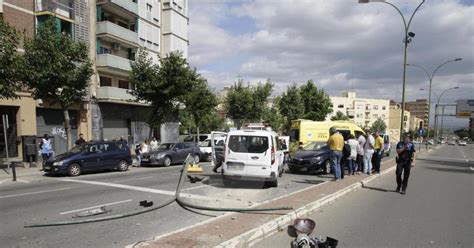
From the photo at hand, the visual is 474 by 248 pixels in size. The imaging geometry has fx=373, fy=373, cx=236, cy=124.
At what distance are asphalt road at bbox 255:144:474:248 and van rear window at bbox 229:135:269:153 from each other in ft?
9.67

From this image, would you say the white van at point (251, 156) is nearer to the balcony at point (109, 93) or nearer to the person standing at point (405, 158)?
the person standing at point (405, 158)

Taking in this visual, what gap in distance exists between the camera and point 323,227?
699 cm

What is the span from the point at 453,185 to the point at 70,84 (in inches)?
679

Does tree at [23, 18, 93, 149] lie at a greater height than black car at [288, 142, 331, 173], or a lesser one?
greater

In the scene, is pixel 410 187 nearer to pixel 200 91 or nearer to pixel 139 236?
pixel 139 236

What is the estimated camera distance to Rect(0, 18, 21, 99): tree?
48.4 ft

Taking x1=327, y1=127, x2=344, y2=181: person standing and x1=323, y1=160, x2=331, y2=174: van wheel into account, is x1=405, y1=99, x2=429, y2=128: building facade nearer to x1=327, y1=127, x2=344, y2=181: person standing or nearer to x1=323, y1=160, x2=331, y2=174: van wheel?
x1=323, y1=160, x2=331, y2=174: van wheel

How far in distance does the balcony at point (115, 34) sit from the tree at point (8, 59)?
46.6ft

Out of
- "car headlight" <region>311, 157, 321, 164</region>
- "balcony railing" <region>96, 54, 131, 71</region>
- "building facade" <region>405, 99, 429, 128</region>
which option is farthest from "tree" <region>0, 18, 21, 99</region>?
"building facade" <region>405, 99, 429, 128</region>

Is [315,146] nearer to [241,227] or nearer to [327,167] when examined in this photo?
[327,167]

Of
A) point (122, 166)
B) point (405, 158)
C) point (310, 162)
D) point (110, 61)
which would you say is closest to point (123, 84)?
point (110, 61)

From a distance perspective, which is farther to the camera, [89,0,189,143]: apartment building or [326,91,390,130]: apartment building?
[326,91,390,130]: apartment building

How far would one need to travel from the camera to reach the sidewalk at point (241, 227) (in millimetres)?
5439

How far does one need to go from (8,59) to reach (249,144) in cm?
1059
